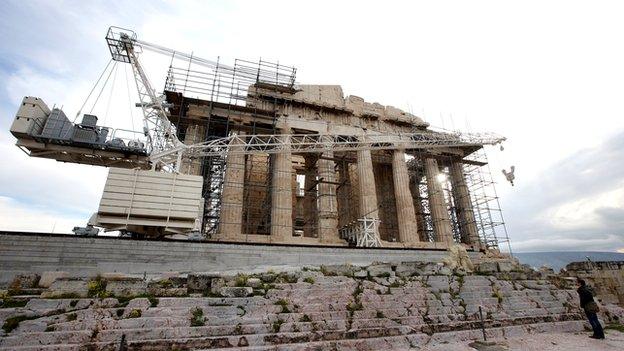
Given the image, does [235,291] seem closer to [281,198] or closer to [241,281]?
[241,281]

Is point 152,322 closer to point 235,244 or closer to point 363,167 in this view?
point 235,244

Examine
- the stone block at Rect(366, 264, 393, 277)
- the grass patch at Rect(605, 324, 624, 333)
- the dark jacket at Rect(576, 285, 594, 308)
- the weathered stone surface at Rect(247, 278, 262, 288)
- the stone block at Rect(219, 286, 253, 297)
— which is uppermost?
the stone block at Rect(366, 264, 393, 277)

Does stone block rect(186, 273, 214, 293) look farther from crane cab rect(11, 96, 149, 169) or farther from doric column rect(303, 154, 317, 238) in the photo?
doric column rect(303, 154, 317, 238)

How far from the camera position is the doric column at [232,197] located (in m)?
19.0

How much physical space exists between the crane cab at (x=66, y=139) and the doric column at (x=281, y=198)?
833 centimetres

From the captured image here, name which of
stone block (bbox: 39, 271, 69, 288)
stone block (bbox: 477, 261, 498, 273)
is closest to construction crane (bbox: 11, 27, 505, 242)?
stone block (bbox: 39, 271, 69, 288)

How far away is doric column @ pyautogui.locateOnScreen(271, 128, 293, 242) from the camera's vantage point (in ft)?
66.4

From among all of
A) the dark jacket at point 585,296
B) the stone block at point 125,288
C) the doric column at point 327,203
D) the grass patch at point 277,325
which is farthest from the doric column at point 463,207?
the stone block at point 125,288

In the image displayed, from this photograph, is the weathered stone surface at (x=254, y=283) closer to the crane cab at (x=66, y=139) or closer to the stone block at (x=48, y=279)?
the stone block at (x=48, y=279)

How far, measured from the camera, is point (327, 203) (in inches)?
917

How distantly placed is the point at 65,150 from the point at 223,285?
14.3m

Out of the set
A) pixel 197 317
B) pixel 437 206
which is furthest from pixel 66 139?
pixel 437 206

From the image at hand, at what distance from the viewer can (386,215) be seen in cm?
2978

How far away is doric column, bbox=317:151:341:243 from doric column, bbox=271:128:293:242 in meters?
2.74
